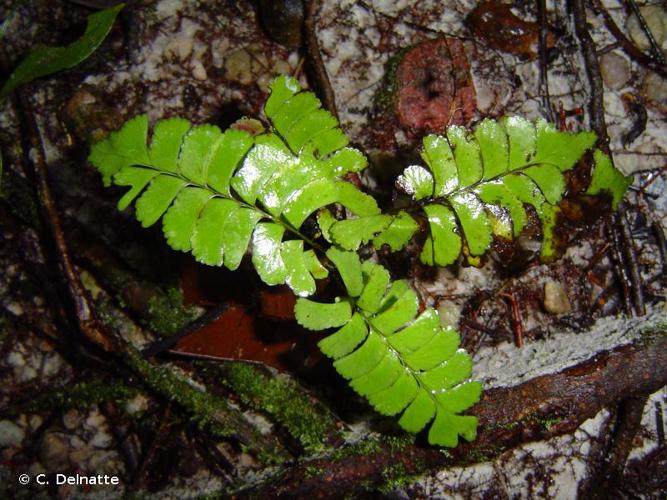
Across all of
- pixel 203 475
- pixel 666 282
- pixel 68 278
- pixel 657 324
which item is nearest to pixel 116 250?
pixel 68 278

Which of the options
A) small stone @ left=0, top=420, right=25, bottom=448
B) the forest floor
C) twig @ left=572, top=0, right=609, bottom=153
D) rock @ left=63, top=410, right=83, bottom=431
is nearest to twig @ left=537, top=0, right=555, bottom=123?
the forest floor

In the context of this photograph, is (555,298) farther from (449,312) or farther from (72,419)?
(72,419)

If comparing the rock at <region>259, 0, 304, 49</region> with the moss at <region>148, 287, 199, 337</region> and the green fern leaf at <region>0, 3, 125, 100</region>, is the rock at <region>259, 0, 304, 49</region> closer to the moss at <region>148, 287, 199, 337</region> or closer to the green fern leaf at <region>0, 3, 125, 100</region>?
the green fern leaf at <region>0, 3, 125, 100</region>

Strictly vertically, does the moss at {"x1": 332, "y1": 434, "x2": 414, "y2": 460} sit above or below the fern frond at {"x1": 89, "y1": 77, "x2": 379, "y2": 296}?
below

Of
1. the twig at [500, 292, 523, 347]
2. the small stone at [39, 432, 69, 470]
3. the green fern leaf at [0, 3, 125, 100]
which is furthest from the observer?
the small stone at [39, 432, 69, 470]

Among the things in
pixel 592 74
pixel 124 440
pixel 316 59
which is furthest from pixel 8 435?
pixel 592 74

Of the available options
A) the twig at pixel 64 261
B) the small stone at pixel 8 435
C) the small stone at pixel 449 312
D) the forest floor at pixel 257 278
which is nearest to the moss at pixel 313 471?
the forest floor at pixel 257 278

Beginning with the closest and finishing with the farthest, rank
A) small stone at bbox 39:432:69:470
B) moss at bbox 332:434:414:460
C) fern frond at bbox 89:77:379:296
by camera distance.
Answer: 1. fern frond at bbox 89:77:379:296
2. moss at bbox 332:434:414:460
3. small stone at bbox 39:432:69:470

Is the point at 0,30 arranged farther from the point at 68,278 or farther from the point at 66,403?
the point at 66,403
